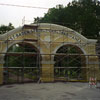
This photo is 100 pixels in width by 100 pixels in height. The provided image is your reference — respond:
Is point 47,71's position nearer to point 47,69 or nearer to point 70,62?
point 47,69

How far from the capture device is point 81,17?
3108cm

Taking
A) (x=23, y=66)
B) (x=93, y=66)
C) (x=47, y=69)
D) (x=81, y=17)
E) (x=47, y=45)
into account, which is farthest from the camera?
(x=81, y=17)

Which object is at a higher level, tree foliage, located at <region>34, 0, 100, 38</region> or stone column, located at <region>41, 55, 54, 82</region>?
tree foliage, located at <region>34, 0, 100, 38</region>

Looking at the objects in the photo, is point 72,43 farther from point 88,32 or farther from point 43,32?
point 88,32

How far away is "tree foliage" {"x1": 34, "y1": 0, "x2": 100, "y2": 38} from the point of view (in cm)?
3119

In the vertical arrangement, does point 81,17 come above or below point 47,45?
above

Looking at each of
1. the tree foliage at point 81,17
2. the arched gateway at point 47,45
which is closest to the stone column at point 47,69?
the arched gateway at point 47,45

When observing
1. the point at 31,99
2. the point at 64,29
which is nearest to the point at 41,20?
the point at 64,29

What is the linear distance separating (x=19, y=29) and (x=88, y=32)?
1797 cm

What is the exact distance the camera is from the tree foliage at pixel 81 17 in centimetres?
Result: 3119

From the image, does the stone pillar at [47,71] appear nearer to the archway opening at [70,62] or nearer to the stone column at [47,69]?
the stone column at [47,69]

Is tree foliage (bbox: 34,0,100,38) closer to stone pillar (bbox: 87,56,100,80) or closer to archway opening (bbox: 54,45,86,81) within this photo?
archway opening (bbox: 54,45,86,81)

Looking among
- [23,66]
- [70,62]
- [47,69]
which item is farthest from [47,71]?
[70,62]

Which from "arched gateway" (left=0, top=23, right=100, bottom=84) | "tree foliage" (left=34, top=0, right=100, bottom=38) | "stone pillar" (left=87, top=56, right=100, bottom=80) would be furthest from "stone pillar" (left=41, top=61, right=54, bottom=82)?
"tree foliage" (left=34, top=0, right=100, bottom=38)
